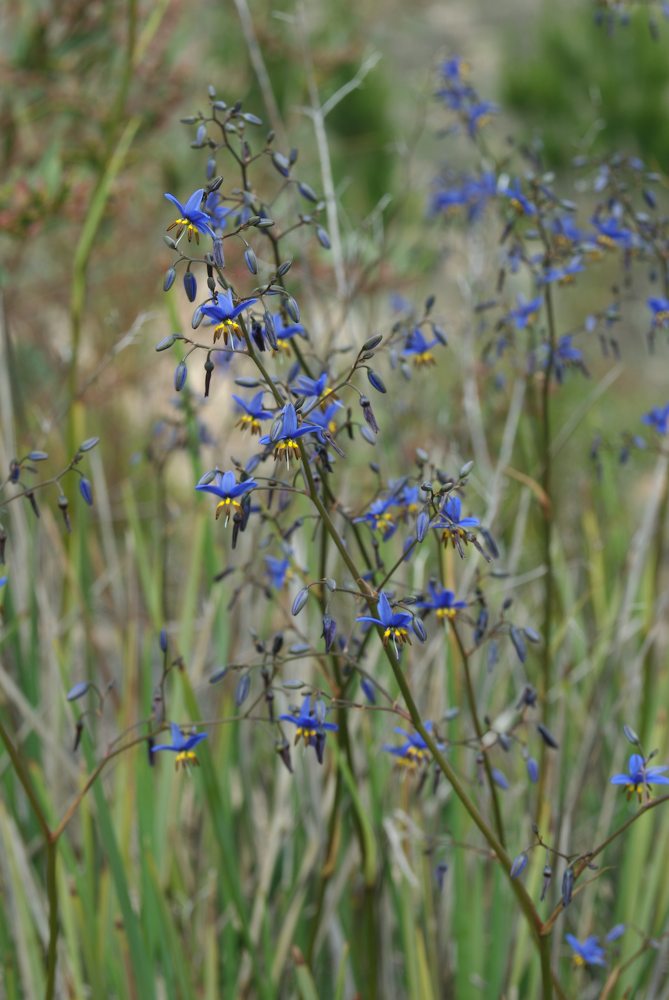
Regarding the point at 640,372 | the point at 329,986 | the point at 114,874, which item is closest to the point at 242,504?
the point at 114,874

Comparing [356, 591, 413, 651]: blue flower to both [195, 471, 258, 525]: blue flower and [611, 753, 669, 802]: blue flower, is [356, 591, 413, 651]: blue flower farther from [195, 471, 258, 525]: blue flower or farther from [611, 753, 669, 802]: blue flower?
[611, 753, 669, 802]: blue flower

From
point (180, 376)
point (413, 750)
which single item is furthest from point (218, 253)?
point (413, 750)

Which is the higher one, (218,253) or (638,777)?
(218,253)

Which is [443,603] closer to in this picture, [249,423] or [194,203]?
[249,423]

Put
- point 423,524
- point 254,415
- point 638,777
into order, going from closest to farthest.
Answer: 1. point 423,524
2. point 638,777
3. point 254,415

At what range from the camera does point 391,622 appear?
60.2 inches

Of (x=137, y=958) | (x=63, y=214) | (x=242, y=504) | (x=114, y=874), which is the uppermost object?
(x=63, y=214)

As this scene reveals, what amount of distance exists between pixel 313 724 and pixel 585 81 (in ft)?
67.8

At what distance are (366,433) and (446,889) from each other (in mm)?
1365

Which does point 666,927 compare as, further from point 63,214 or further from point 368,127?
point 368,127

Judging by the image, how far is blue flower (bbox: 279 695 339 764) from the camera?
5.41ft

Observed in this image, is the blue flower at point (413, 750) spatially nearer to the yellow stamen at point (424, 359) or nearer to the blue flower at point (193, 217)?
the yellow stamen at point (424, 359)

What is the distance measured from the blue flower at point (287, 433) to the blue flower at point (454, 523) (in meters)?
0.22

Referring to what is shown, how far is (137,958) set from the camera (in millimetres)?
2135
